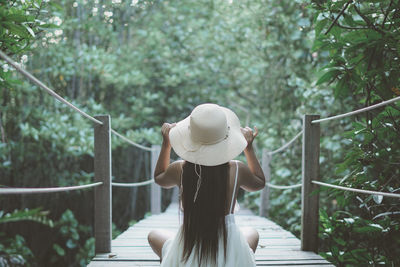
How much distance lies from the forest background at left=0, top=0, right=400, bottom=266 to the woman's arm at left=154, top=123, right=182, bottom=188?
75 centimetres

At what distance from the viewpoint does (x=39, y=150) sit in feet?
14.2

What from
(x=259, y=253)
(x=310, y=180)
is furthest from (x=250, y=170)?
(x=259, y=253)

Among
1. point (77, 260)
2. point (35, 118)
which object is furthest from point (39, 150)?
point (77, 260)

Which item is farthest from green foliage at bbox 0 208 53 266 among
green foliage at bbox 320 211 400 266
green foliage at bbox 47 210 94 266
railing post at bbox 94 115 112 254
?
green foliage at bbox 320 211 400 266

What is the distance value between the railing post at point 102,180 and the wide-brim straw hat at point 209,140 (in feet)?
2.30

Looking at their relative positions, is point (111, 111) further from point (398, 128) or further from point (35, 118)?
point (398, 128)

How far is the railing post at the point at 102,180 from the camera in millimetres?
2131

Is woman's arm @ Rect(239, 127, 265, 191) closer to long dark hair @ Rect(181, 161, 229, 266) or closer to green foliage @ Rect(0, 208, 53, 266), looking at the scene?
long dark hair @ Rect(181, 161, 229, 266)

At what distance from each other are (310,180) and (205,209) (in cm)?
91

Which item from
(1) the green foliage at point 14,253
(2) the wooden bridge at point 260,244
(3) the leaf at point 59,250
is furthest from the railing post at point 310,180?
(3) the leaf at point 59,250

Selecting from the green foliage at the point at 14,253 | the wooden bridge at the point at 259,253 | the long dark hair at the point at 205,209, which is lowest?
the green foliage at the point at 14,253

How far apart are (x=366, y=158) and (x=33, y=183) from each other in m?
3.78

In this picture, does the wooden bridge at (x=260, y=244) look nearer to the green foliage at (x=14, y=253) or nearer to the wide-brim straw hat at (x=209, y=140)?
the wide-brim straw hat at (x=209, y=140)

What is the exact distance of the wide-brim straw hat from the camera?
151 centimetres
